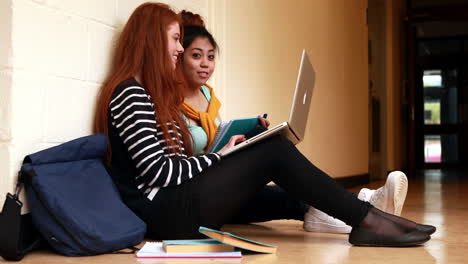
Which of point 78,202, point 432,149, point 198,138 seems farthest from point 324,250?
point 432,149

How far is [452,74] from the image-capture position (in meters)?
11.3

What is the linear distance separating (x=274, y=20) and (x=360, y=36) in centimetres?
245

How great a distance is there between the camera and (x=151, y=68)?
1999 mm

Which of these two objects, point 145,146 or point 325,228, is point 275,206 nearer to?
point 325,228

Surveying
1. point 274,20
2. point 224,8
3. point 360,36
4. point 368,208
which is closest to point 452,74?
point 360,36

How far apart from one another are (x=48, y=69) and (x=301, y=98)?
79 cm

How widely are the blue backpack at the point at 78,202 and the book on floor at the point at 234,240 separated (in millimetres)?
276

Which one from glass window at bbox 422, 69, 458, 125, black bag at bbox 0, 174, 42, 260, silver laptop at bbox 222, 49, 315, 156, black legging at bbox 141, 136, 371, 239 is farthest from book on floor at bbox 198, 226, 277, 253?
glass window at bbox 422, 69, 458, 125

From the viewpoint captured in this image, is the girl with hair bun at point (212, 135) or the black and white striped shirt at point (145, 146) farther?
the girl with hair bun at point (212, 135)

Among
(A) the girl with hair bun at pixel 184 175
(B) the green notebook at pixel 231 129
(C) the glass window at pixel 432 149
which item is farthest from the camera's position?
(C) the glass window at pixel 432 149

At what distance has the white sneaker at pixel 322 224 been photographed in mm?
2273

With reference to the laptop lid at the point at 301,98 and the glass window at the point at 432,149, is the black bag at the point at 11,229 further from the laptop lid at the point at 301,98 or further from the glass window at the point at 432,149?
the glass window at the point at 432,149

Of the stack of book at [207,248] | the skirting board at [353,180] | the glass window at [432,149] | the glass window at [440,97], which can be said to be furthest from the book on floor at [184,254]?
the glass window at [432,149]

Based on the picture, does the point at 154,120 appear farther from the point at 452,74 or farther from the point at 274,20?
the point at 452,74
